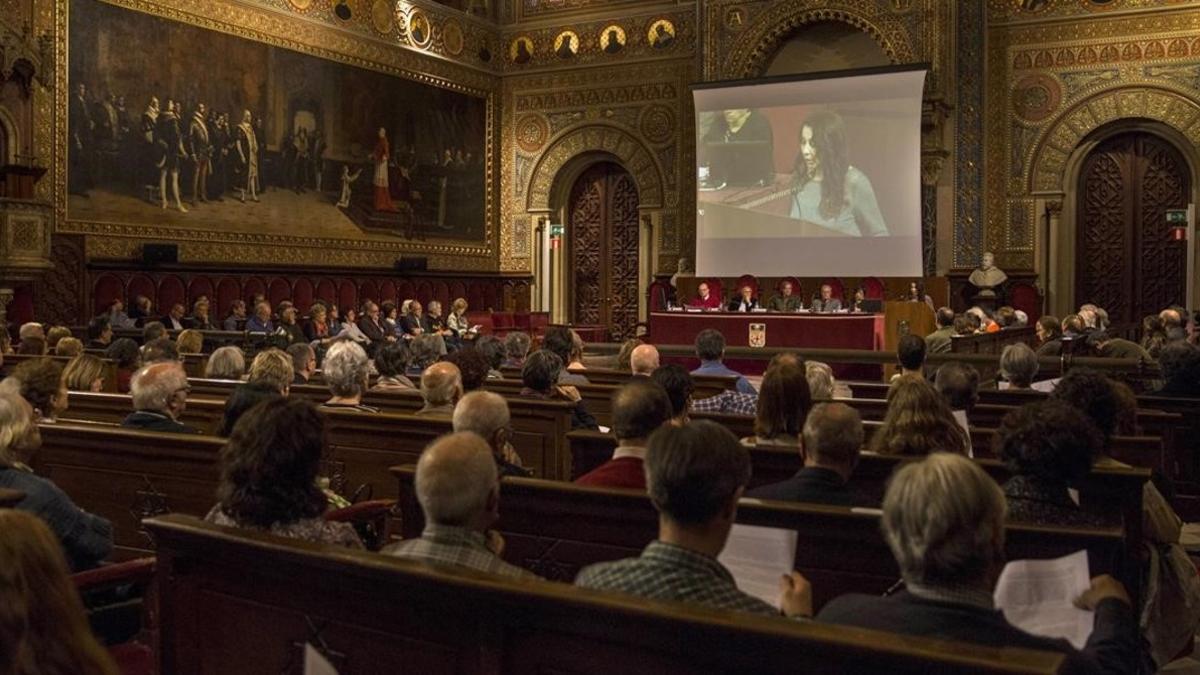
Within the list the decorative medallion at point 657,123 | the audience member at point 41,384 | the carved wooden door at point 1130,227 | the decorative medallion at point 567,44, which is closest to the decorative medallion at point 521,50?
the decorative medallion at point 567,44

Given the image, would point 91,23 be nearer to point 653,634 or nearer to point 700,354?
point 700,354

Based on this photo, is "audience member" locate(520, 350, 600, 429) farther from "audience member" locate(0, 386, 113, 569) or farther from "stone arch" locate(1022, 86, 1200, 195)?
"stone arch" locate(1022, 86, 1200, 195)

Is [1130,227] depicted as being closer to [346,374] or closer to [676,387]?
[676,387]

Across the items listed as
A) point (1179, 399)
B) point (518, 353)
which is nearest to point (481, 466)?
point (1179, 399)

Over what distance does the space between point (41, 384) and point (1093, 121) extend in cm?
1657

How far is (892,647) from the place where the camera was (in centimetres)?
183

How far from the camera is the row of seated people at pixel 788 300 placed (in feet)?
55.0

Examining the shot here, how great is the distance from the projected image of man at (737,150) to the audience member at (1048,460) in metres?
16.1

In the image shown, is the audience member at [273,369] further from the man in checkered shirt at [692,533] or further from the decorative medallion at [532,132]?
the decorative medallion at [532,132]

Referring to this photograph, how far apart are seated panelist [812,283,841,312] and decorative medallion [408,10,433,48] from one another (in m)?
8.48

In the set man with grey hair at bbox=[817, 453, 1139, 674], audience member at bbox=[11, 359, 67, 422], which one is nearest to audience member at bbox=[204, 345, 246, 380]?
audience member at bbox=[11, 359, 67, 422]

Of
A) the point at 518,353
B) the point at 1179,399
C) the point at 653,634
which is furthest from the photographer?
A: the point at 518,353

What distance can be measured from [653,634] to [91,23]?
1533cm

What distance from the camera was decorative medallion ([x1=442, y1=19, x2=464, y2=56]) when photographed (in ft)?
69.6
